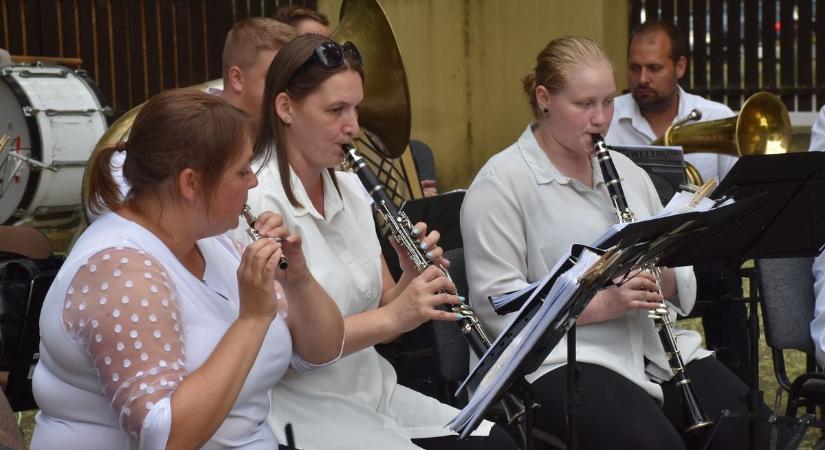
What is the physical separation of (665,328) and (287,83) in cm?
131

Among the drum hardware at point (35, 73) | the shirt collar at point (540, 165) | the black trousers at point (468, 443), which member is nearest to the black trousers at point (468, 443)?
the black trousers at point (468, 443)

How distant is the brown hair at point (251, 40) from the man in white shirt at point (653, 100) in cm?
220

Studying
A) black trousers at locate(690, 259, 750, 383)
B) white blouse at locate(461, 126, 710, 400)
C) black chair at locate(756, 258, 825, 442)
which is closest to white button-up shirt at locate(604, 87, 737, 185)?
black trousers at locate(690, 259, 750, 383)

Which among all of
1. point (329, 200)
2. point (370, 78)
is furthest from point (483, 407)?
point (370, 78)

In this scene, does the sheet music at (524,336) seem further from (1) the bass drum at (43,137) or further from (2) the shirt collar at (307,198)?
(1) the bass drum at (43,137)

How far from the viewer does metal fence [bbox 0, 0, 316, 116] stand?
8.96 m

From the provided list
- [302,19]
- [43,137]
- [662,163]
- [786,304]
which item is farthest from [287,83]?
[43,137]

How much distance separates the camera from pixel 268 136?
3.13 m

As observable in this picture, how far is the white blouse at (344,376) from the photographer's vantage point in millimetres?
2855

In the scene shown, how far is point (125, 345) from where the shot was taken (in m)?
2.16

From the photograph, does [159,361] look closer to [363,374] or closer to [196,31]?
[363,374]

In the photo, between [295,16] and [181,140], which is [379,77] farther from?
[181,140]

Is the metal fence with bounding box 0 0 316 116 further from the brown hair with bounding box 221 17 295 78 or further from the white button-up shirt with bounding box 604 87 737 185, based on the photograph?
the brown hair with bounding box 221 17 295 78

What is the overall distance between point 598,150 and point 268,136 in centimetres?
103
